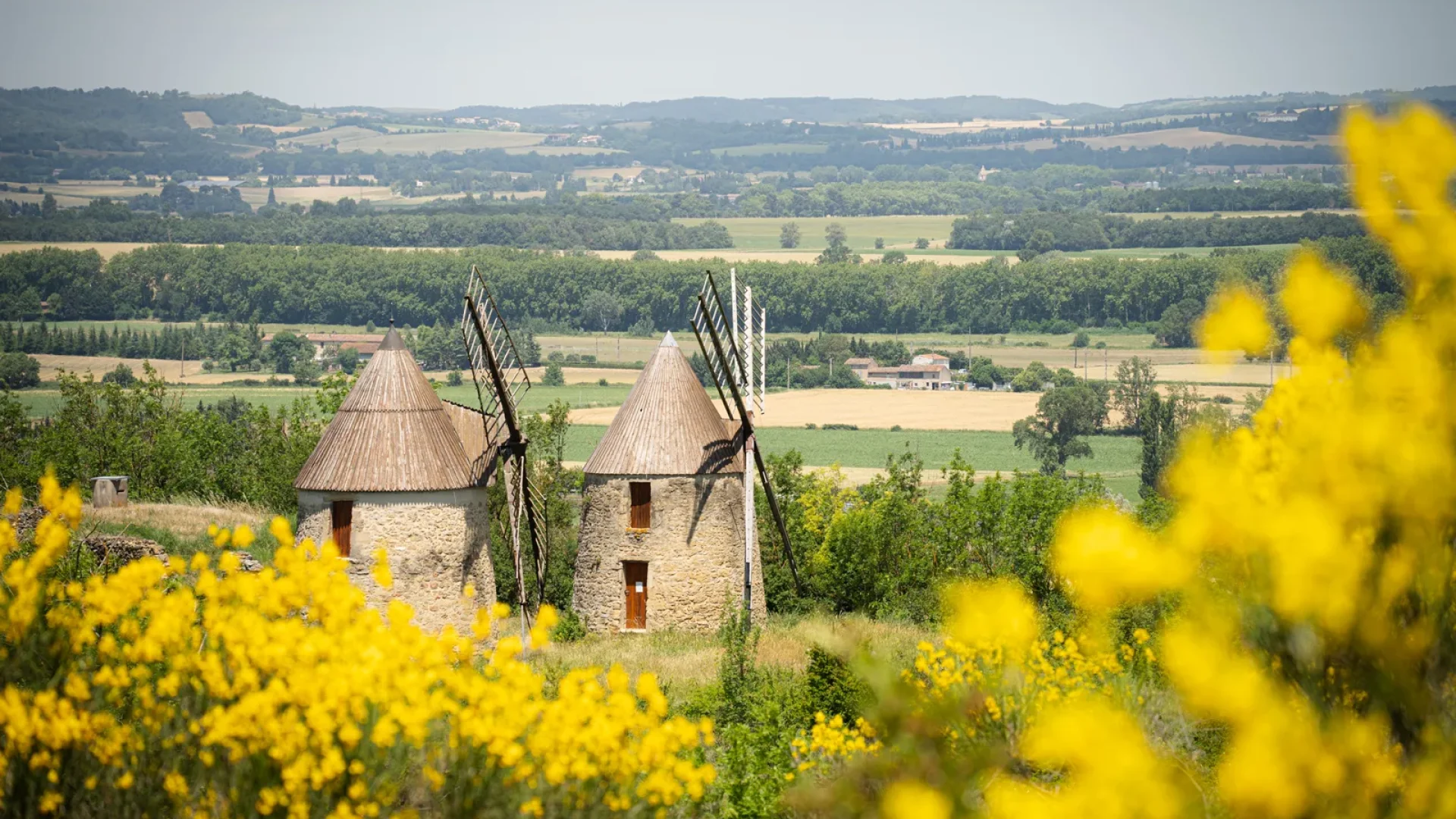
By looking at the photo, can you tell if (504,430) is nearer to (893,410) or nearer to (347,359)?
(893,410)

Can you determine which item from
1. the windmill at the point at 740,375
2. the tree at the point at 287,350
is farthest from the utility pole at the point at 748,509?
the tree at the point at 287,350

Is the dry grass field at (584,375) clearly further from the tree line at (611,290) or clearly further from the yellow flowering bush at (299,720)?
the yellow flowering bush at (299,720)

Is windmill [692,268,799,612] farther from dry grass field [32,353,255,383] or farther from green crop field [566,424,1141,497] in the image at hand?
dry grass field [32,353,255,383]

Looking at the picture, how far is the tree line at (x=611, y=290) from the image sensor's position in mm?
165750

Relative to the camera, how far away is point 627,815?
13.3 meters

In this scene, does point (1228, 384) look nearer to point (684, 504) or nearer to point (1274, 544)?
point (684, 504)

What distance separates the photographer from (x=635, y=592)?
3972cm

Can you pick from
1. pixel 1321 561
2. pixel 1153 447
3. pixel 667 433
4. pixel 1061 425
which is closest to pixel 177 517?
pixel 667 433

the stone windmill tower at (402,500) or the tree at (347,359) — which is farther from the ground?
the stone windmill tower at (402,500)

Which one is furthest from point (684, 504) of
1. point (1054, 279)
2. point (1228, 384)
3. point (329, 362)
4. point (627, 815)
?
point (1054, 279)

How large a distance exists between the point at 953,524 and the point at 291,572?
35.7m

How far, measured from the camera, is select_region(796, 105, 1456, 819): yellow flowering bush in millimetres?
7156

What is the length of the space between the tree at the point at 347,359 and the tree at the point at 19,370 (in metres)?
22.3

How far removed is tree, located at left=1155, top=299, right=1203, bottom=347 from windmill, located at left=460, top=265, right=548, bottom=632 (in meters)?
110
